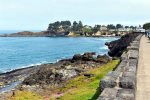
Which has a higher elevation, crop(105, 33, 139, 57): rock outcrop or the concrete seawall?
the concrete seawall

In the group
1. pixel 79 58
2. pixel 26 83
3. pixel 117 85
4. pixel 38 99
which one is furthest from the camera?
pixel 79 58

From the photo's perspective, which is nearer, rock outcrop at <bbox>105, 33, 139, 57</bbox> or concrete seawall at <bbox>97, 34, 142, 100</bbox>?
concrete seawall at <bbox>97, 34, 142, 100</bbox>

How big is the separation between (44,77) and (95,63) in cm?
1501

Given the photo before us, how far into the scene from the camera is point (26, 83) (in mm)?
40094

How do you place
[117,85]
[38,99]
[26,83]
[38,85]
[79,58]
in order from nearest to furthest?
[117,85] → [38,99] → [38,85] → [26,83] → [79,58]

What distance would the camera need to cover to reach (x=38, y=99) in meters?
27.1

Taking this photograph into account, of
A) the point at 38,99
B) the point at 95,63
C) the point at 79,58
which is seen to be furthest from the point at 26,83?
the point at 79,58

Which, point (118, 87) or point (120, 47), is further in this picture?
point (120, 47)

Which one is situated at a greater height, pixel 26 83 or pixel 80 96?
pixel 80 96

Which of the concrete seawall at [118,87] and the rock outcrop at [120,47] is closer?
the concrete seawall at [118,87]

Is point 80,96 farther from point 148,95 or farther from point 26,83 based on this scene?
point 26,83

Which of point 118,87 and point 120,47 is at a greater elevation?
point 118,87

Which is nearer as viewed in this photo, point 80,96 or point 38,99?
point 80,96

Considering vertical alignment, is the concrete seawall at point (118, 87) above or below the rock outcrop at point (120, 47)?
above
